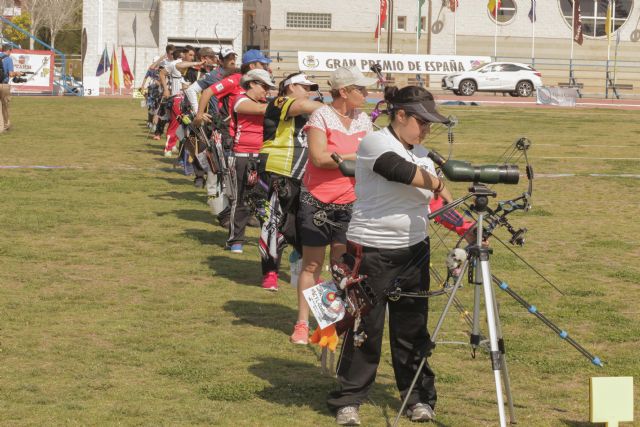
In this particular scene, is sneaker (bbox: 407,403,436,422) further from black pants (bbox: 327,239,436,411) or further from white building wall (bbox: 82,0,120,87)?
white building wall (bbox: 82,0,120,87)

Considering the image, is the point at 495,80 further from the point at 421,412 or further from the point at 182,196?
the point at 421,412

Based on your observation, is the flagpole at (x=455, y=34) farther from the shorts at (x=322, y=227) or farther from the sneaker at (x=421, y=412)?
the sneaker at (x=421, y=412)

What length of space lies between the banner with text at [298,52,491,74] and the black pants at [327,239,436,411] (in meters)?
47.1

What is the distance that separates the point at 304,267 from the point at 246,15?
75071mm

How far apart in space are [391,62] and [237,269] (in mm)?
44959

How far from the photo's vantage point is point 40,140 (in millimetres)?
25812

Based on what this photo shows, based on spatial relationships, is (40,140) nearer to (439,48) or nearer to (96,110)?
(96,110)

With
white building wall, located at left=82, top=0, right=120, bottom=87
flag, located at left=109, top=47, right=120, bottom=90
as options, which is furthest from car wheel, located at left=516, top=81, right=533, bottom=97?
white building wall, located at left=82, top=0, right=120, bottom=87

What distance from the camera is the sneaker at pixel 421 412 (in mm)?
6652

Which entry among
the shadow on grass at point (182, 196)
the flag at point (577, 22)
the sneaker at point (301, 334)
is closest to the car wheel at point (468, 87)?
the flag at point (577, 22)

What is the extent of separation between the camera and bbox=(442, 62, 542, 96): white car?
54.9 meters

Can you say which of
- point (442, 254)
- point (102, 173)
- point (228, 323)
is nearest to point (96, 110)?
point (102, 173)

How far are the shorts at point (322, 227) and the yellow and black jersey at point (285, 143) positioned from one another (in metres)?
1.14

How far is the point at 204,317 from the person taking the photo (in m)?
9.39
